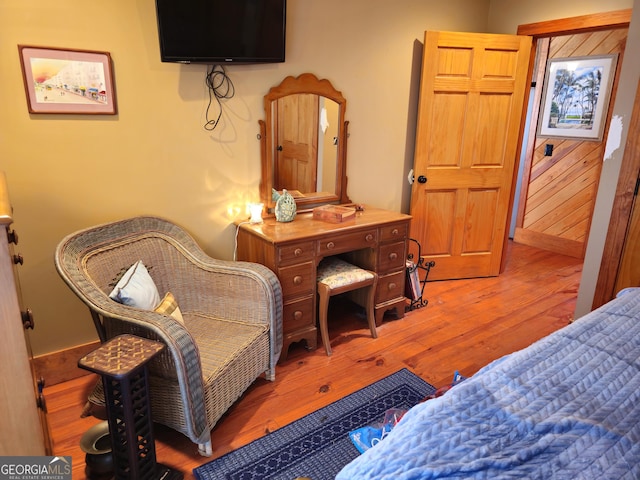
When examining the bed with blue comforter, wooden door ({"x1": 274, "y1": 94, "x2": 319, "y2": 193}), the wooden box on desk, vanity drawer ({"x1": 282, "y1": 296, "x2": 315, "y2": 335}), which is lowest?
vanity drawer ({"x1": 282, "y1": 296, "x2": 315, "y2": 335})

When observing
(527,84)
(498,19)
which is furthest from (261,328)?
(498,19)

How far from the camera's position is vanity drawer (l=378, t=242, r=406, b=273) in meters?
2.88

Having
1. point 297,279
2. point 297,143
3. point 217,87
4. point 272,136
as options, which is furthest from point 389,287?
point 217,87

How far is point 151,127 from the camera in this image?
235cm

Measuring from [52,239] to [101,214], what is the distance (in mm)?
261

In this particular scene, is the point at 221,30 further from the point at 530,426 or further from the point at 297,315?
the point at 530,426

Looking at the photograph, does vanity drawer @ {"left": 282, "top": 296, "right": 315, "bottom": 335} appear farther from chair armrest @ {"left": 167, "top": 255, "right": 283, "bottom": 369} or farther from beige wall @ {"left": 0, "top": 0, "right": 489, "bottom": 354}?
beige wall @ {"left": 0, "top": 0, "right": 489, "bottom": 354}

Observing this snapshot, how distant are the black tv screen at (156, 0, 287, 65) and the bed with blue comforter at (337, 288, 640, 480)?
2.05 m

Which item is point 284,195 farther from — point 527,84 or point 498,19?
point 498,19

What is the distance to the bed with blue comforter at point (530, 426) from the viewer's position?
3.14 feet

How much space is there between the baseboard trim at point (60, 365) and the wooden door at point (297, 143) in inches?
60.1

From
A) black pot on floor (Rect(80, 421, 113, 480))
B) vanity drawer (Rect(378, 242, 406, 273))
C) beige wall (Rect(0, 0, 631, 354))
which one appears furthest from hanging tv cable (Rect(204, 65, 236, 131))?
black pot on floor (Rect(80, 421, 113, 480))

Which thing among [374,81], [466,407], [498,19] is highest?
[498,19]

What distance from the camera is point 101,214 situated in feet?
7.54
